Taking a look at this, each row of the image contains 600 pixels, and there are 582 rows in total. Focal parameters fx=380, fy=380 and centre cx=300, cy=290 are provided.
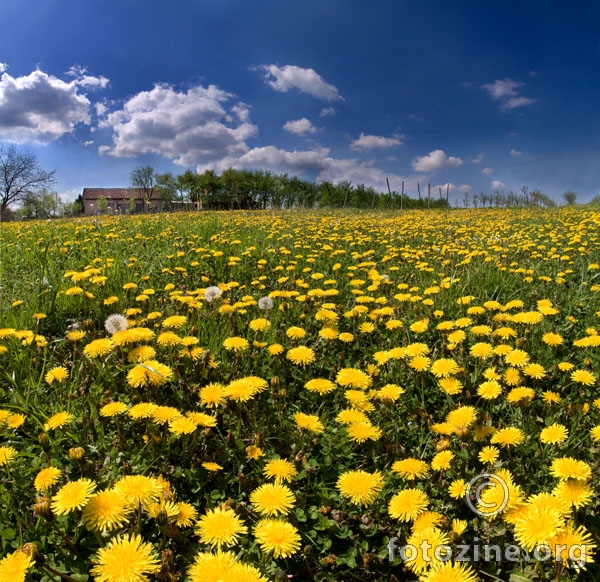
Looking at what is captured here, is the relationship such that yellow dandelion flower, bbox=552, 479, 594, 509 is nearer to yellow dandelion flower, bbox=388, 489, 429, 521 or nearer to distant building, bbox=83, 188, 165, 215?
yellow dandelion flower, bbox=388, 489, 429, 521

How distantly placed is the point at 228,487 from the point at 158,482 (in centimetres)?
44

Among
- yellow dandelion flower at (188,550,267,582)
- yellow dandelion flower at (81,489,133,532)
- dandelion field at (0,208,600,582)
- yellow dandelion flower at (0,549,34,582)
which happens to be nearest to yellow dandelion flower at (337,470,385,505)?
dandelion field at (0,208,600,582)

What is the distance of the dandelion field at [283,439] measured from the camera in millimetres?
1098

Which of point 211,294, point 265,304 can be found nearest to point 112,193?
point 211,294

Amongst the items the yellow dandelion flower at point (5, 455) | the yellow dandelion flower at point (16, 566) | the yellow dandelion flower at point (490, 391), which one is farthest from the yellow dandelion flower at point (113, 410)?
the yellow dandelion flower at point (490, 391)

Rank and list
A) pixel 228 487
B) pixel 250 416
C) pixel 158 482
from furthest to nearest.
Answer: pixel 250 416, pixel 228 487, pixel 158 482

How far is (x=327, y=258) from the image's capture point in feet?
16.8

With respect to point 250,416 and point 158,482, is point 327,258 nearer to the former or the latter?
point 250,416

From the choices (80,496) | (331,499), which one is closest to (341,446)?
(331,499)

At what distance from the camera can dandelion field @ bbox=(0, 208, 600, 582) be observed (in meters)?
1.10

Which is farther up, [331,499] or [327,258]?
[327,258]

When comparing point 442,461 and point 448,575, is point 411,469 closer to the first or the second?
point 442,461

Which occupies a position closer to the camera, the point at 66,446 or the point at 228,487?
the point at 228,487

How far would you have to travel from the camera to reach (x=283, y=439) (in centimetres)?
180
